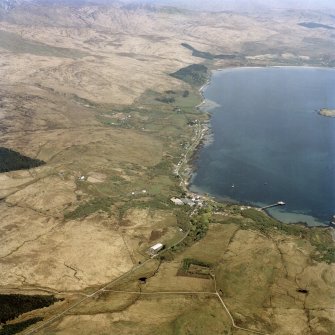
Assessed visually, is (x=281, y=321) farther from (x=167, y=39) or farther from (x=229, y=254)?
(x=167, y=39)

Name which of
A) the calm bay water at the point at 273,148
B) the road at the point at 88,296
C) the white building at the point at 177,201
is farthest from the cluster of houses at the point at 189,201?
the road at the point at 88,296

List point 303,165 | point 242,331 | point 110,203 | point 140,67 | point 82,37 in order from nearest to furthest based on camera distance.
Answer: point 242,331 → point 110,203 → point 303,165 → point 140,67 → point 82,37

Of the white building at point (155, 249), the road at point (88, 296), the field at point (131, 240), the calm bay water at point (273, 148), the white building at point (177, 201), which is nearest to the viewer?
the road at point (88, 296)

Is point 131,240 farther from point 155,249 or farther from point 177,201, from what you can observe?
point 177,201

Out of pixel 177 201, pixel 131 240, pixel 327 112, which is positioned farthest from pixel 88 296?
pixel 327 112

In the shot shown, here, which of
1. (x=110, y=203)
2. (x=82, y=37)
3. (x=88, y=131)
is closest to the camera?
(x=110, y=203)

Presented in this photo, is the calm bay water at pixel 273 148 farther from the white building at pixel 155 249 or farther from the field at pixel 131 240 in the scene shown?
the white building at pixel 155 249

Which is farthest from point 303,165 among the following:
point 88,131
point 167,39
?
point 167,39

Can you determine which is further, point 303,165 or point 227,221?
point 303,165
